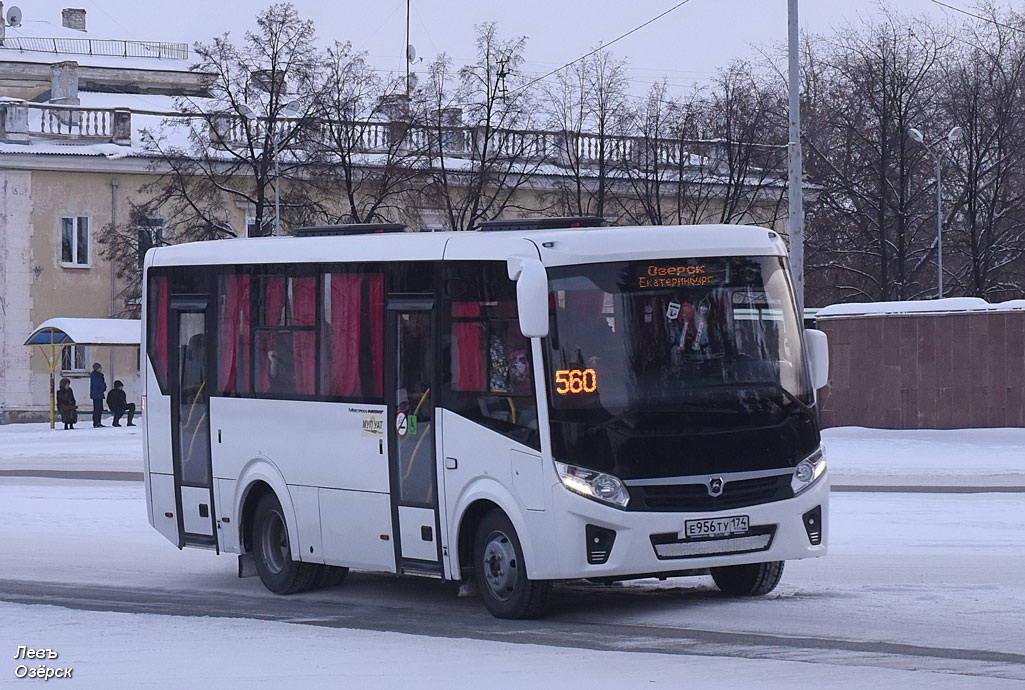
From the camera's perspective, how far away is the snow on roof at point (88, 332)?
47.6 metres

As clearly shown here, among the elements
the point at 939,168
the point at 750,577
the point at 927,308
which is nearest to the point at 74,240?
the point at 939,168

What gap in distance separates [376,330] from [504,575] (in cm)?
223

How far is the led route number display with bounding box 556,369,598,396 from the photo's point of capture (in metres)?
10.7

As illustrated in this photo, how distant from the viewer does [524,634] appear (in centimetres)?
1034

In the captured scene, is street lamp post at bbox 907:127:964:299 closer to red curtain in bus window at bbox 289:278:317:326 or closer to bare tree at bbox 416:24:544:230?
bare tree at bbox 416:24:544:230

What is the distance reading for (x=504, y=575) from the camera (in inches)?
435

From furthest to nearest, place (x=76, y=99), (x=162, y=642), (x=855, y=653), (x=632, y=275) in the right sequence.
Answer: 1. (x=76, y=99)
2. (x=632, y=275)
3. (x=162, y=642)
4. (x=855, y=653)

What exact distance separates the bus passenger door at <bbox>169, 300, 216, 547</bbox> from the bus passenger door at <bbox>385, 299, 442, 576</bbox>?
2.63 m

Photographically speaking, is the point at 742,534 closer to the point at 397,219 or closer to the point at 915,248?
the point at 397,219

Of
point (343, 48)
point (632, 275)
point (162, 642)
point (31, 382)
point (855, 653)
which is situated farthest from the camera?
point (31, 382)

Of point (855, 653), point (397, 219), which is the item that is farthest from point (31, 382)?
point (855, 653)

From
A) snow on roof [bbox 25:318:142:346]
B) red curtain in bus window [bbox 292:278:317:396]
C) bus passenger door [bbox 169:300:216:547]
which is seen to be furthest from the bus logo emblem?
snow on roof [bbox 25:318:142:346]

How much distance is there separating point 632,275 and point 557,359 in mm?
761

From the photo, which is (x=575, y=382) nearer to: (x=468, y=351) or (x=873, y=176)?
(x=468, y=351)
